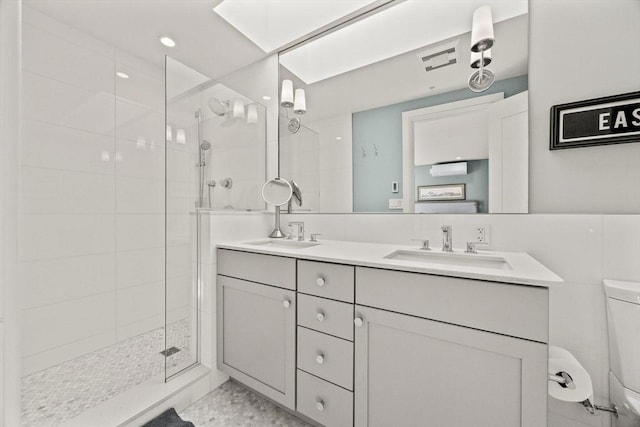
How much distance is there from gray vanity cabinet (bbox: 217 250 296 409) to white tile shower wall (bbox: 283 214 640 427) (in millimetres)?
1078

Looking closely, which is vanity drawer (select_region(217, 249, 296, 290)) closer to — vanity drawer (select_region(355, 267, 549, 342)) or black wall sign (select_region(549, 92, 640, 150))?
vanity drawer (select_region(355, 267, 549, 342))

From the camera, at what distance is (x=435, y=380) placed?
0.87 metres

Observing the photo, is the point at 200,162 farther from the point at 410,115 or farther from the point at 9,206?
the point at 410,115

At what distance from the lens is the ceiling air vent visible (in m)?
1.35

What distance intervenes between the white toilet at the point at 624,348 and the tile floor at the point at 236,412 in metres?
1.20

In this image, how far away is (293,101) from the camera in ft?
6.40

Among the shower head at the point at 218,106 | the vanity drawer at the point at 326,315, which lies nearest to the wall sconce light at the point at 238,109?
the shower head at the point at 218,106

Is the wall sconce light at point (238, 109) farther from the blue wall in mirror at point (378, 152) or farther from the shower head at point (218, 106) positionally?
the blue wall in mirror at point (378, 152)

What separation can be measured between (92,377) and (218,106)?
67.8 inches

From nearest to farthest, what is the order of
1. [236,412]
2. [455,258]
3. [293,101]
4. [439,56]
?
[455,258] < [236,412] < [439,56] < [293,101]

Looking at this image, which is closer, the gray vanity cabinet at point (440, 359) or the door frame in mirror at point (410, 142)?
the gray vanity cabinet at point (440, 359)

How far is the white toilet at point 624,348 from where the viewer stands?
86cm

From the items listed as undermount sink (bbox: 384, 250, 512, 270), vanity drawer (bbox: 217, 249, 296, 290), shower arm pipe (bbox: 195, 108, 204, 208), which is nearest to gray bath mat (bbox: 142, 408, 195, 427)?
vanity drawer (bbox: 217, 249, 296, 290)

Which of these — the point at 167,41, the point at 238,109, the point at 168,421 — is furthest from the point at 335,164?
the point at 168,421
